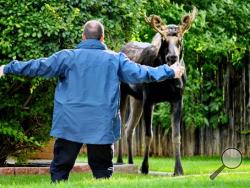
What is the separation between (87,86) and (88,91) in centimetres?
6

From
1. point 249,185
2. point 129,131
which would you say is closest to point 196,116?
point 129,131

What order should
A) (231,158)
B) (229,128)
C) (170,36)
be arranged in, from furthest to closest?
(229,128)
(170,36)
(231,158)

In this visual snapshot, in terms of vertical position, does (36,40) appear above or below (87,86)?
above

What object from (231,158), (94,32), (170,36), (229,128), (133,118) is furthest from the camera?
(229,128)

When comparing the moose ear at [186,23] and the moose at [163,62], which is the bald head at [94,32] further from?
the moose ear at [186,23]

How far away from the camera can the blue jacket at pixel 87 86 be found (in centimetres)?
876

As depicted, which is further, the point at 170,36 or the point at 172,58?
the point at 170,36

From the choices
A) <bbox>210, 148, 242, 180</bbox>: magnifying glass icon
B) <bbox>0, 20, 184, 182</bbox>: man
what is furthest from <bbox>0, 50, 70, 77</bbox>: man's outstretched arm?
<bbox>210, 148, 242, 180</bbox>: magnifying glass icon

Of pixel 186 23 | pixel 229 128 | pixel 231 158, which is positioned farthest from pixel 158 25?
pixel 229 128

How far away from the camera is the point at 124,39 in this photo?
13773 mm

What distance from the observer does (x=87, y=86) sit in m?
8.78

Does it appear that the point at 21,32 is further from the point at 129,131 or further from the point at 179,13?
the point at 179,13

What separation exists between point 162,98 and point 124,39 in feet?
4.18

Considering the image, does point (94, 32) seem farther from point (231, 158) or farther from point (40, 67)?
point (231, 158)
